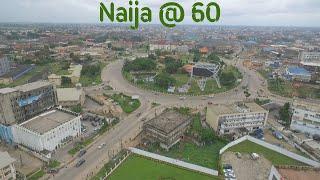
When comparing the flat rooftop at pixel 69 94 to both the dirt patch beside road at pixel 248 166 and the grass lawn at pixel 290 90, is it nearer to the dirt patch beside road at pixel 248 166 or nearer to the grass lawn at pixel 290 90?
the dirt patch beside road at pixel 248 166

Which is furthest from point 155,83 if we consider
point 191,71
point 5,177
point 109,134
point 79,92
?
point 5,177

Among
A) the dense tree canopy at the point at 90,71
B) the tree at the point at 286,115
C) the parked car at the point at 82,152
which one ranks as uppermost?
the dense tree canopy at the point at 90,71

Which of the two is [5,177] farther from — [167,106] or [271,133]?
[271,133]

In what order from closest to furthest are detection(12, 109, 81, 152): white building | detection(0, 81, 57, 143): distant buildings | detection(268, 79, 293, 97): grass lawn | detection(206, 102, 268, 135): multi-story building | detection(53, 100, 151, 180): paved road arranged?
detection(53, 100, 151, 180): paved road
detection(12, 109, 81, 152): white building
detection(0, 81, 57, 143): distant buildings
detection(206, 102, 268, 135): multi-story building
detection(268, 79, 293, 97): grass lawn

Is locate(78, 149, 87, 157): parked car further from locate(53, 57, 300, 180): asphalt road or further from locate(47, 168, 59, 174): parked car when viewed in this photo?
locate(47, 168, 59, 174): parked car

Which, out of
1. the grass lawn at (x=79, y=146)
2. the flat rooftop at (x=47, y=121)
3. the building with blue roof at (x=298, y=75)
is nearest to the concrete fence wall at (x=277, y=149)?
the grass lawn at (x=79, y=146)

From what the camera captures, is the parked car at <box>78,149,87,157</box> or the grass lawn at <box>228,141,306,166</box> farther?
the parked car at <box>78,149,87,157</box>

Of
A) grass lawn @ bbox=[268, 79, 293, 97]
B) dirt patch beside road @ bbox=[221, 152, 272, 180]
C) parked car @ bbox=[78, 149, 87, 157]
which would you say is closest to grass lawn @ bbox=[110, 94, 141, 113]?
parked car @ bbox=[78, 149, 87, 157]
